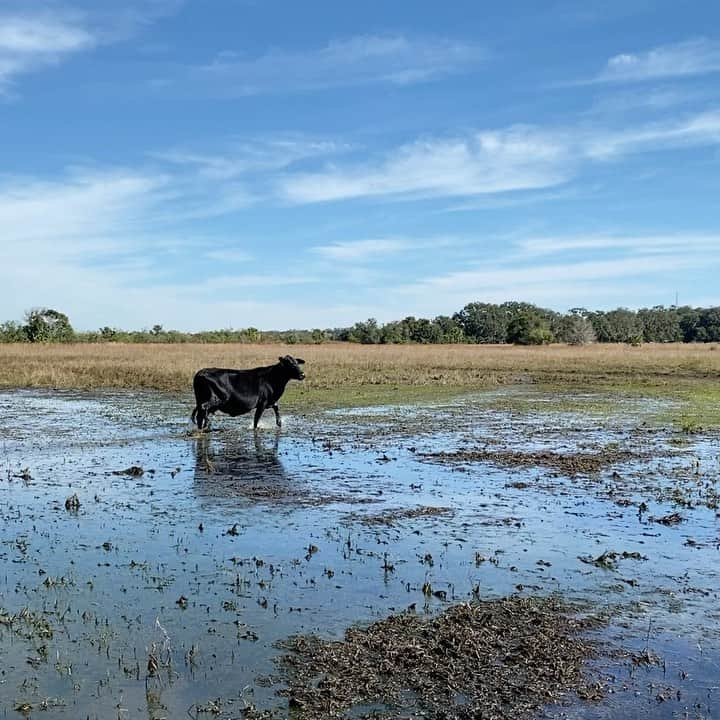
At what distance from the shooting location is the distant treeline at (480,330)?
72812 millimetres

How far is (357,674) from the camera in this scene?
5.09 m

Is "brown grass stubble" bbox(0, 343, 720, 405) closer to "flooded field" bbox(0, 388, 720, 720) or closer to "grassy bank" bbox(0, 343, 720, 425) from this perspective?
"grassy bank" bbox(0, 343, 720, 425)

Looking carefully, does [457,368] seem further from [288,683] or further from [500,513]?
[288,683]

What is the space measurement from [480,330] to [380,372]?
79.5m

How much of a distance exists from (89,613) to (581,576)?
14.1 ft

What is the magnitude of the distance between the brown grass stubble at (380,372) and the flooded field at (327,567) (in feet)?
34.7

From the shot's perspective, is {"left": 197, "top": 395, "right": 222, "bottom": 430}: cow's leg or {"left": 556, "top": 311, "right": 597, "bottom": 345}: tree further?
{"left": 556, "top": 311, "right": 597, "bottom": 345}: tree

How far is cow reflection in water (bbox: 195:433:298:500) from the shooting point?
34.8ft

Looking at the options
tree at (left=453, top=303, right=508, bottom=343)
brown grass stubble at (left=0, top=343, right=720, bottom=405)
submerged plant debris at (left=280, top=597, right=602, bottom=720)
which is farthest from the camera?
tree at (left=453, top=303, right=508, bottom=343)

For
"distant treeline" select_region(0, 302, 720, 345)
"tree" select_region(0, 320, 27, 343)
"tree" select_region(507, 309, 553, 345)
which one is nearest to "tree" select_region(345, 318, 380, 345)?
"distant treeline" select_region(0, 302, 720, 345)

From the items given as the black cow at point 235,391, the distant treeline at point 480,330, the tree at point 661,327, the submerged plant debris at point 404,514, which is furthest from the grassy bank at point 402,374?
the tree at point 661,327

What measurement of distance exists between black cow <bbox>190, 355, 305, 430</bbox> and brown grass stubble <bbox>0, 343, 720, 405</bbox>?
533cm

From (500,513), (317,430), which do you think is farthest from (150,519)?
(317,430)

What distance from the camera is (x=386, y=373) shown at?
113 feet
